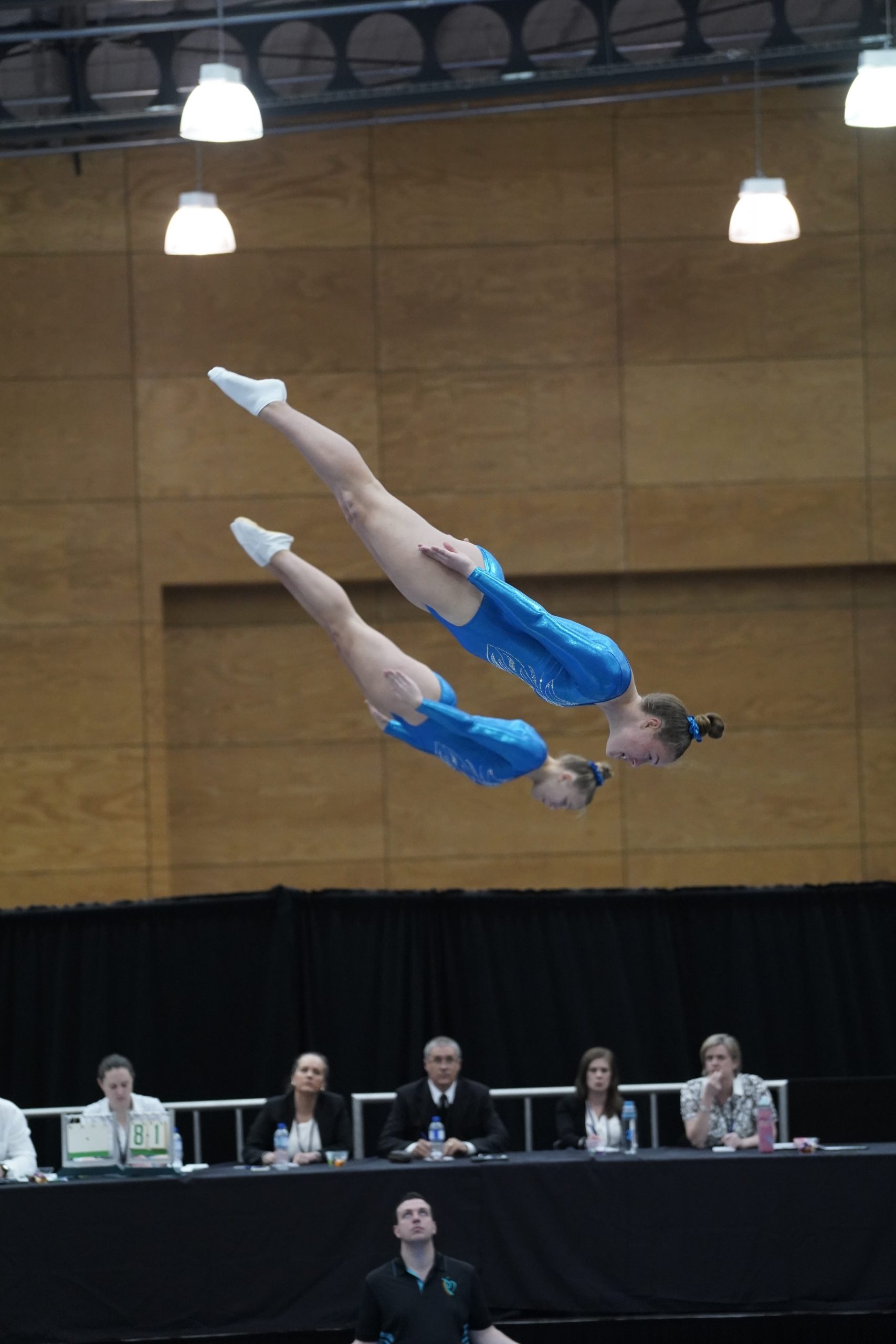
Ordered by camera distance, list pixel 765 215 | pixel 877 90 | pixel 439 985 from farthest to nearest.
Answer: pixel 439 985
pixel 765 215
pixel 877 90

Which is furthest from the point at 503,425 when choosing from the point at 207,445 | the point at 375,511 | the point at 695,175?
the point at 375,511

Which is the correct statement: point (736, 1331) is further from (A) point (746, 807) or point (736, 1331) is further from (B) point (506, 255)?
(B) point (506, 255)

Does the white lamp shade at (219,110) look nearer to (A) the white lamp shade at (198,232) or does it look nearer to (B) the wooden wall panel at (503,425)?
(A) the white lamp shade at (198,232)

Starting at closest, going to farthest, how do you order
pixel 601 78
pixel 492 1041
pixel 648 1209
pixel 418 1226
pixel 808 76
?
pixel 418 1226 → pixel 648 1209 → pixel 601 78 → pixel 492 1041 → pixel 808 76

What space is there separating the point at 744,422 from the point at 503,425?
54.1 inches

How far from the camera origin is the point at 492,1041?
8812mm

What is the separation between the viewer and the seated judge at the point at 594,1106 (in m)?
7.26

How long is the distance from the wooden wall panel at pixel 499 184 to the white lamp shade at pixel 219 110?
11.9ft

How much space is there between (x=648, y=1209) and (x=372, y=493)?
10.5ft

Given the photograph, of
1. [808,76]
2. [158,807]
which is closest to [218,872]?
[158,807]

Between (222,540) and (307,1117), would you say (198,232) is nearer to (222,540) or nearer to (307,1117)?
(222,540)

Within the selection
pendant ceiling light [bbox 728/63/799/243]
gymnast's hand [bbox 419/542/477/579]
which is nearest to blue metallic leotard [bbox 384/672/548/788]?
gymnast's hand [bbox 419/542/477/579]

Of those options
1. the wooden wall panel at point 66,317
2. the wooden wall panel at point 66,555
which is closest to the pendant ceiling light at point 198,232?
the wooden wall panel at point 66,317

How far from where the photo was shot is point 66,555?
974 centimetres
